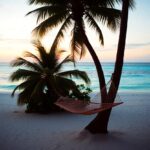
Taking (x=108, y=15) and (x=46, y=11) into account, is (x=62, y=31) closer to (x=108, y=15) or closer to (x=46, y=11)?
(x=46, y=11)

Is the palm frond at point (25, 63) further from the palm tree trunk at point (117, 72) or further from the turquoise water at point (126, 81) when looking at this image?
the palm tree trunk at point (117, 72)

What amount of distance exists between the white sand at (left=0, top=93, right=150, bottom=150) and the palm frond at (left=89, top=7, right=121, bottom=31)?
2675mm

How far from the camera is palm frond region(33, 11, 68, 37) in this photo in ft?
22.6

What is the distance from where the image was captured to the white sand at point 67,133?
5020 millimetres

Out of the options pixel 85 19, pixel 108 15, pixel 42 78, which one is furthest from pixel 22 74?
pixel 108 15

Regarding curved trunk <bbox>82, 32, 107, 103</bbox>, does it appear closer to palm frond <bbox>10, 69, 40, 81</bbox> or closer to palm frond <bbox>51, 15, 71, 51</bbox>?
palm frond <bbox>51, 15, 71, 51</bbox>

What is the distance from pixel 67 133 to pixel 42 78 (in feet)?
9.55

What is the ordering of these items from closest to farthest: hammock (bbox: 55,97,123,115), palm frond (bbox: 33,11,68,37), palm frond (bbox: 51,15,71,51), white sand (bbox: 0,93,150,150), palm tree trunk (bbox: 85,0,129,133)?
hammock (bbox: 55,97,123,115) < white sand (bbox: 0,93,150,150) < palm tree trunk (bbox: 85,0,129,133) < palm frond (bbox: 33,11,68,37) < palm frond (bbox: 51,15,71,51)

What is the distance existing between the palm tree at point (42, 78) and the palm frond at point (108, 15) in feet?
7.54

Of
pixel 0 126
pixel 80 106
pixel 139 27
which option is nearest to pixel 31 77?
pixel 0 126

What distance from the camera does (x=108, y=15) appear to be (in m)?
6.58

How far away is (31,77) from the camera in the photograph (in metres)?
8.43

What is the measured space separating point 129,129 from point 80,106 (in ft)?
5.62

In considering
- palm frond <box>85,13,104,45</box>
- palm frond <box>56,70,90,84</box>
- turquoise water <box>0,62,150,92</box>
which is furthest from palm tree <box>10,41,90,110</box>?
palm frond <box>85,13,104,45</box>
